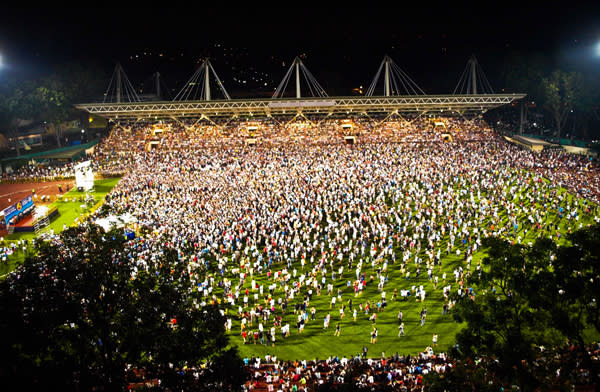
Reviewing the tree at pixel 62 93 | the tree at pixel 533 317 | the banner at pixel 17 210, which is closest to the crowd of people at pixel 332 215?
the tree at pixel 533 317

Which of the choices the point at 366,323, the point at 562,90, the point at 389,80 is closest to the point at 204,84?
the point at 389,80

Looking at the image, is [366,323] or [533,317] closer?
[533,317]

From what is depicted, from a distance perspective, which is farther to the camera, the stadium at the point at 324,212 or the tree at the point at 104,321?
the stadium at the point at 324,212

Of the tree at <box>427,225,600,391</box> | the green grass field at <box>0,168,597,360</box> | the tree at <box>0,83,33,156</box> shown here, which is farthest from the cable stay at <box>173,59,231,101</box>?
the tree at <box>427,225,600,391</box>

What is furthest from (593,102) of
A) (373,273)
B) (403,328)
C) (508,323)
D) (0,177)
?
(0,177)

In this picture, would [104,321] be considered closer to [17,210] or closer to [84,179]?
[17,210]

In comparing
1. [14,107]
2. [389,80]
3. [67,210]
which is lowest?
[67,210]

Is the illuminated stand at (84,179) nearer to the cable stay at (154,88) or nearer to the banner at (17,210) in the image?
the banner at (17,210)
